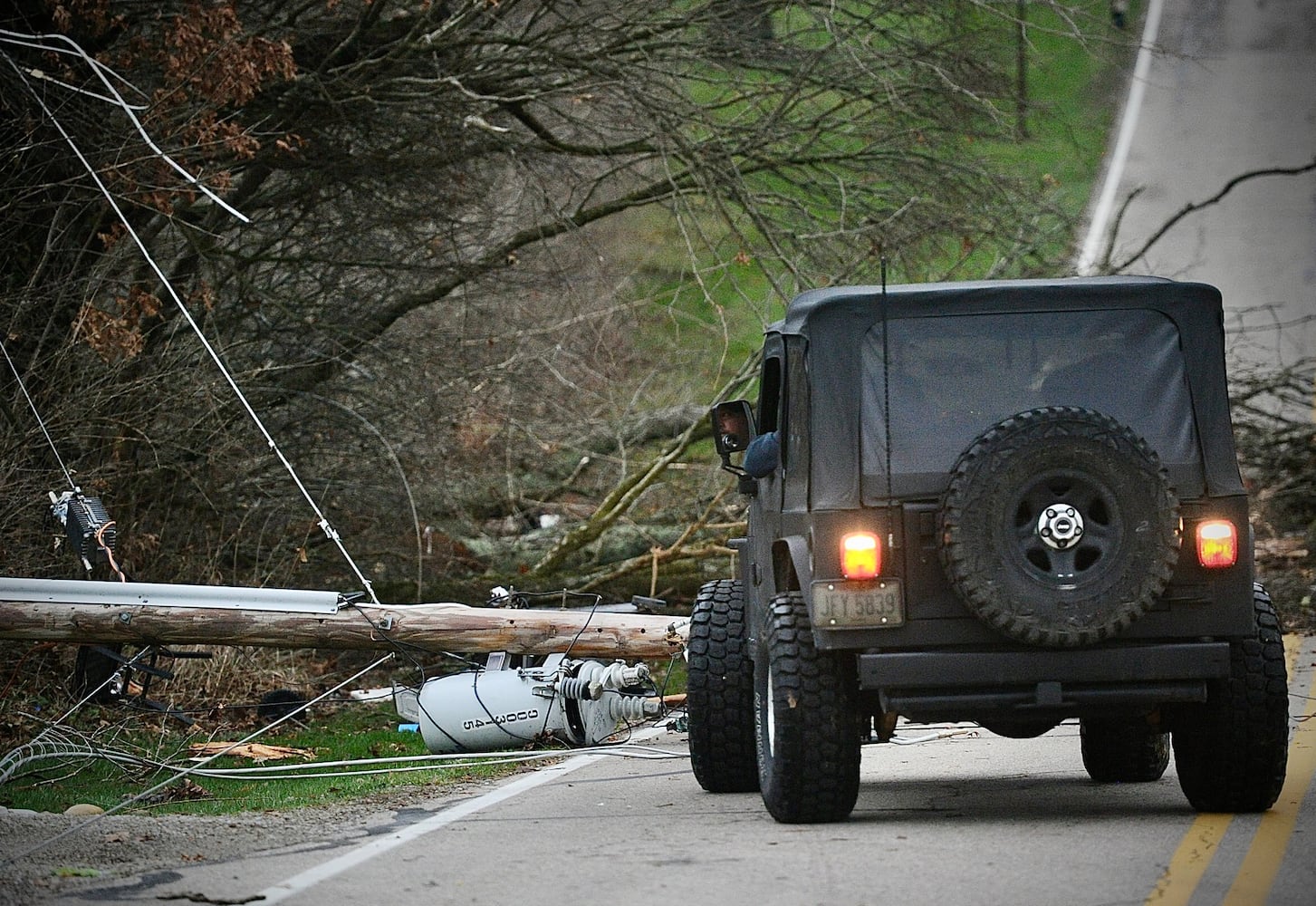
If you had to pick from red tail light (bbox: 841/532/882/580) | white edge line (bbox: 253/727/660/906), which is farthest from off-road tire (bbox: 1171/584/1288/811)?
white edge line (bbox: 253/727/660/906)

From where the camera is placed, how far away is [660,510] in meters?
18.7

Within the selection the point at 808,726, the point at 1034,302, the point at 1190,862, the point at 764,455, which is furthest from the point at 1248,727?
the point at 764,455

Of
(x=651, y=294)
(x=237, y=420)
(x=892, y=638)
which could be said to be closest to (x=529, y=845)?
(x=892, y=638)

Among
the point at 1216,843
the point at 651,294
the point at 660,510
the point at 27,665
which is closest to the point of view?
the point at 1216,843

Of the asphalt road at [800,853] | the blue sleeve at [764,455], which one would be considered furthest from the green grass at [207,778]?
the blue sleeve at [764,455]

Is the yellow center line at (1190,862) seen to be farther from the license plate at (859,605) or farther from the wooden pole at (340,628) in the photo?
the wooden pole at (340,628)

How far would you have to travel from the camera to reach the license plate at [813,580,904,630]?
25.0 feet

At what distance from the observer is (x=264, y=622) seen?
38.6 feet

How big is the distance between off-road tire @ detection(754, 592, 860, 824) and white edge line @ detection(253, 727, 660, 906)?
1650 mm

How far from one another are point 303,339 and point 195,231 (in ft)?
4.99

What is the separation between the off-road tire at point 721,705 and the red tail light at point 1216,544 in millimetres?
2519

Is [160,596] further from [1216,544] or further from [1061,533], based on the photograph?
[1216,544]

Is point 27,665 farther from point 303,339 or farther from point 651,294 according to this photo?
point 651,294

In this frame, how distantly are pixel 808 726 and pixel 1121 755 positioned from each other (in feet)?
8.49
